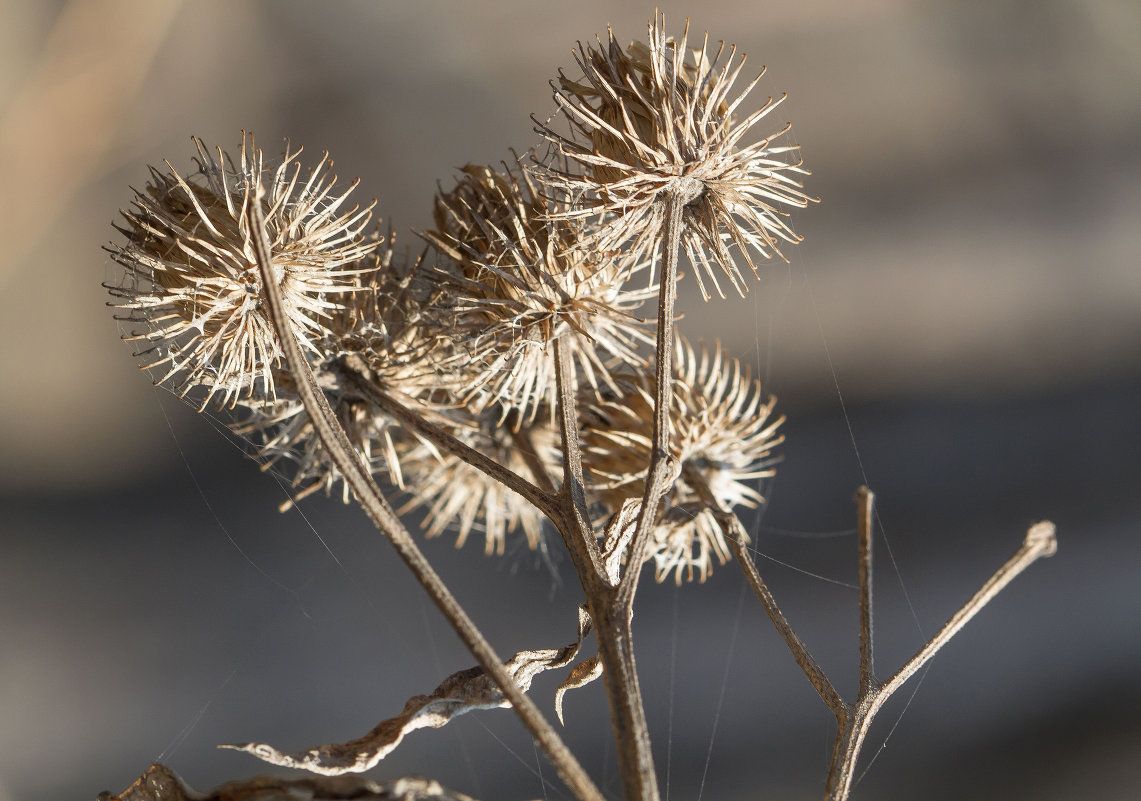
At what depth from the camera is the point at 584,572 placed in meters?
0.50

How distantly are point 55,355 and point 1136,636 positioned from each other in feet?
5.57

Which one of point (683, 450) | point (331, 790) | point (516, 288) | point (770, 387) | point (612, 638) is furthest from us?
point (770, 387)

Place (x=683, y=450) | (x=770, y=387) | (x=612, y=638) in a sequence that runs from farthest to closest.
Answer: (x=770, y=387) < (x=683, y=450) < (x=612, y=638)

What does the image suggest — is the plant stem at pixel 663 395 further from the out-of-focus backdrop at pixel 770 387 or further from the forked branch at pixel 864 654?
the out-of-focus backdrop at pixel 770 387

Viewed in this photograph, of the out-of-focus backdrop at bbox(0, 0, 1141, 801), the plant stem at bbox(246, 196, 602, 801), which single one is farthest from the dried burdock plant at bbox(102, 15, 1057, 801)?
the out-of-focus backdrop at bbox(0, 0, 1141, 801)

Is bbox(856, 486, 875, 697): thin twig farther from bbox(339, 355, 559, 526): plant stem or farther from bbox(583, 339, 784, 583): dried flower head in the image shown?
bbox(339, 355, 559, 526): plant stem

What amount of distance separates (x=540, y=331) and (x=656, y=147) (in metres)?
0.14

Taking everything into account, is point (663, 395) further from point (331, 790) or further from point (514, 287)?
point (331, 790)

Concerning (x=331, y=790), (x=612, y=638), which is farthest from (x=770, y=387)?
(x=331, y=790)

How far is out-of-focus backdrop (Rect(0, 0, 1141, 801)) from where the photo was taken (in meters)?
1.25

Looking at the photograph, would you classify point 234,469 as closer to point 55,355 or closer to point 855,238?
point 55,355

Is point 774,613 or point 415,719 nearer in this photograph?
point 415,719

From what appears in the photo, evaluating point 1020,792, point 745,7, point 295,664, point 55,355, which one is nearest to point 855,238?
point 745,7

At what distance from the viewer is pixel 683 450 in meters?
0.69
